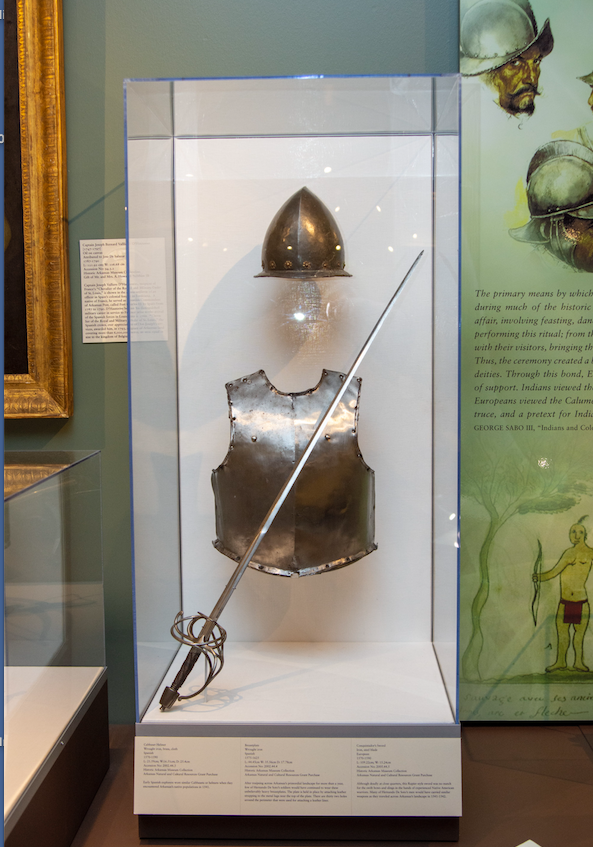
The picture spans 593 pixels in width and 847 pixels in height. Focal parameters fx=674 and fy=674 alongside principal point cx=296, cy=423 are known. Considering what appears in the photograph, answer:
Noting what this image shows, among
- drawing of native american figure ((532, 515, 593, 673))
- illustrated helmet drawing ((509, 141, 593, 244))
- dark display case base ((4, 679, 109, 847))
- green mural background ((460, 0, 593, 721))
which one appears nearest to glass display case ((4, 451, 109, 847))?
dark display case base ((4, 679, 109, 847))

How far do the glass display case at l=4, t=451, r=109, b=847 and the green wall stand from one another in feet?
1.83

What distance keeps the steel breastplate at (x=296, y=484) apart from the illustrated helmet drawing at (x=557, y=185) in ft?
2.60

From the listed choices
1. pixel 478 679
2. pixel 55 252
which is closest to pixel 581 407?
pixel 478 679

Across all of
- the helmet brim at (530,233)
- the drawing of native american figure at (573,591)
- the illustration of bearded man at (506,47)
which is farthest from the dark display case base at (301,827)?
the illustration of bearded man at (506,47)

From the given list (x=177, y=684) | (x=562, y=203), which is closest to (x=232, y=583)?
(x=177, y=684)

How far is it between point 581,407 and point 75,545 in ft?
5.34

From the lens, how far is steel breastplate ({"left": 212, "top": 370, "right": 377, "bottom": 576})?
1895 mm

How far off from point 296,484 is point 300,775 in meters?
0.75

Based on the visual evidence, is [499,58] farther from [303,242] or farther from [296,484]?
[296,484]

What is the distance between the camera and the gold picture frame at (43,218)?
7.07ft

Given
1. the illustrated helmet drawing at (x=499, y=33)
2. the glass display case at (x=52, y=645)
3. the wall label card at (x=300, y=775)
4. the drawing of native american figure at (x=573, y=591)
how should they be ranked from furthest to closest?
the drawing of native american figure at (x=573, y=591), the illustrated helmet drawing at (x=499, y=33), the wall label card at (x=300, y=775), the glass display case at (x=52, y=645)

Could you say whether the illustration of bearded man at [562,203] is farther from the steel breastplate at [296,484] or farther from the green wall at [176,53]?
the steel breastplate at [296,484]

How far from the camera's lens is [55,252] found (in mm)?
2213

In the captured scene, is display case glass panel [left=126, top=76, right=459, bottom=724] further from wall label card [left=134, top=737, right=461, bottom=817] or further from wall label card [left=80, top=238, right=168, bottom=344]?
wall label card [left=80, top=238, right=168, bottom=344]
